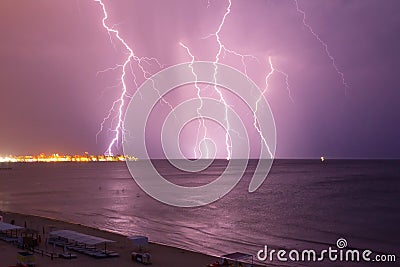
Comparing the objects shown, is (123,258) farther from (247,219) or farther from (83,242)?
(247,219)

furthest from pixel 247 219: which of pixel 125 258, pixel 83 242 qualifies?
pixel 83 242

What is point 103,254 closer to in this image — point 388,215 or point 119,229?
point 119,229

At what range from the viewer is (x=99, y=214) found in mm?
42188

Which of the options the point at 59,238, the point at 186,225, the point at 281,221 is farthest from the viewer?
the point at 281,221

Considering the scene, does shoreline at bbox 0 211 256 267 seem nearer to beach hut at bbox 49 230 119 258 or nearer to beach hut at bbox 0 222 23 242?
beach hut at bbox 49 230 119 258

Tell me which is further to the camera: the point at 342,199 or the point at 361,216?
the point at 342,199

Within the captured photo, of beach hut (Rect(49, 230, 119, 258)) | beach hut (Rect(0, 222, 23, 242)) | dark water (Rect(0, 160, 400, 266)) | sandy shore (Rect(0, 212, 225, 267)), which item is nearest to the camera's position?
sandy shore (Rect(0, 212, 225, 267))

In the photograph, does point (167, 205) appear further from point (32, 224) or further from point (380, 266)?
point (380, 266)

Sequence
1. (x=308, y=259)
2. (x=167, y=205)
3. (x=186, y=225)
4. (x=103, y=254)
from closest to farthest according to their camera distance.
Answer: (x=103, y=254), (x=308, y=259), (x=186, y=225), (x=167, y=205)

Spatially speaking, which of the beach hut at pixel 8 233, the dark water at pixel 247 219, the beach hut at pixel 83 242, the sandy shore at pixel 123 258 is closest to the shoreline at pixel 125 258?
the sandy shore at pixel 123 258

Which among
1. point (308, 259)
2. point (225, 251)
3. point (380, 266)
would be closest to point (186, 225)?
point (225, 251)

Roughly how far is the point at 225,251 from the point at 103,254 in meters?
6.95

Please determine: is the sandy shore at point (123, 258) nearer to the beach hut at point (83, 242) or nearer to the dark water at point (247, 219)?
the beach hut at point (83, 242)

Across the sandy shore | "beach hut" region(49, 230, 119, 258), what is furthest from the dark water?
"beach hut" region(49, 230, 119, 258)
